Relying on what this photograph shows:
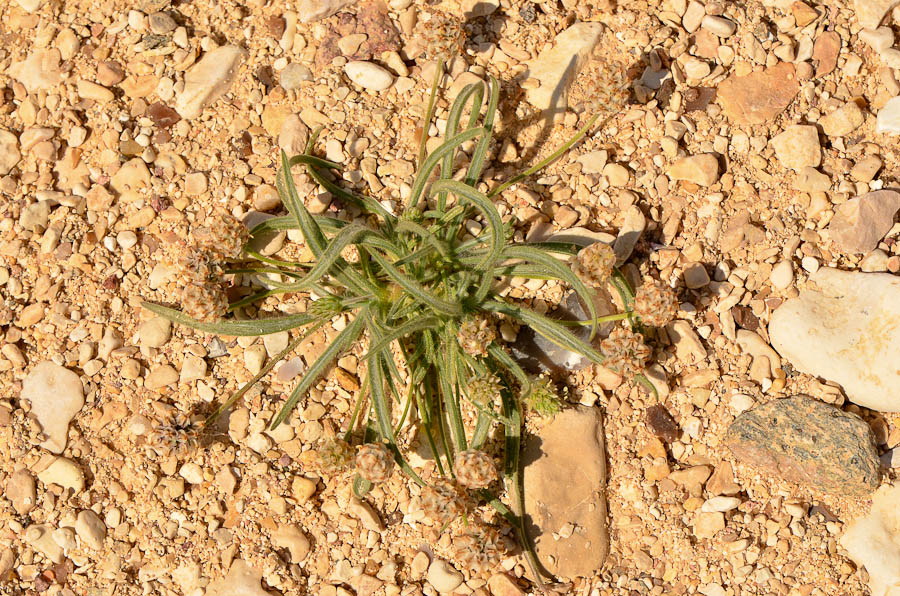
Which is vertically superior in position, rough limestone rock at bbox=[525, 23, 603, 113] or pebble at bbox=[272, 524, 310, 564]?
rough limestone rock at bbox=[525, 23, 603, 113]

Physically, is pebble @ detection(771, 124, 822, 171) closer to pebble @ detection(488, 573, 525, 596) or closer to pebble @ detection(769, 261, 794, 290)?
pebble @ detection(769, 261, 794, 290)

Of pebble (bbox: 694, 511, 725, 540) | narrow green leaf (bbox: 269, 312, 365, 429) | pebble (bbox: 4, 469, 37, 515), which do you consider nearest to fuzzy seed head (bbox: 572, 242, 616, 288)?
narrow green leaf (bbox: 269, 312, 365, 429)

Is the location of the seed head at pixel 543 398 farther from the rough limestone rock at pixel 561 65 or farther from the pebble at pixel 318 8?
the pebble at pixel 318 8

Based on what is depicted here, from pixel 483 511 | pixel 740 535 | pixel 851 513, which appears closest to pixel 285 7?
pixel 483 511

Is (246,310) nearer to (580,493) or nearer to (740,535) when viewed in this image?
(580,493)

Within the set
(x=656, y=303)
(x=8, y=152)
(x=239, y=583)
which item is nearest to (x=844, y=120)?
(x=656, y=303)

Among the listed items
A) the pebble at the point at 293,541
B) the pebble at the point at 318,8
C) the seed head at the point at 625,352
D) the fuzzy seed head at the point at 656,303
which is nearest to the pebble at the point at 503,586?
the pebble at the point at 293,541

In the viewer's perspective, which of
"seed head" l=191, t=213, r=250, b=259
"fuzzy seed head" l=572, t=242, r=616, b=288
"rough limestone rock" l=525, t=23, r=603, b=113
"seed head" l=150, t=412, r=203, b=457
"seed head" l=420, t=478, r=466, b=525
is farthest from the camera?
"rough limestone rock" l=525, t=23, r=603, b=113
